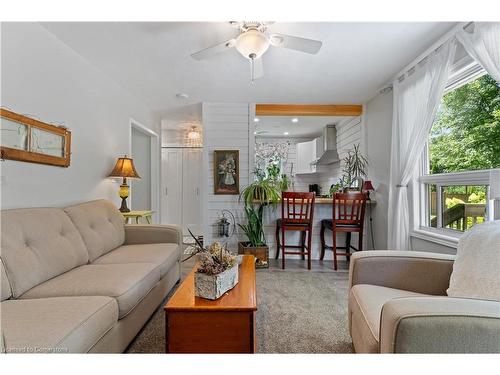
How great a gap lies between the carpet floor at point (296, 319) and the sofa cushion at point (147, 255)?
16.9 inches

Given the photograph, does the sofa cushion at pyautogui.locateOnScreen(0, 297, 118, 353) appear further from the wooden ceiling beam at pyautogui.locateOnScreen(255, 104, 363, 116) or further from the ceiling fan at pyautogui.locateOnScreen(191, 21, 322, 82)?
the wooden ceiling beam at pyautogui.locateOnScreen(255, 104, 363, 116)

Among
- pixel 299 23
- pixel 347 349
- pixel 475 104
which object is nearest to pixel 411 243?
pixel 475 104

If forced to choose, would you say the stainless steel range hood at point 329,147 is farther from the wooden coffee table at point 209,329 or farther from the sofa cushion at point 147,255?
the wooden coffee table at point 209,329

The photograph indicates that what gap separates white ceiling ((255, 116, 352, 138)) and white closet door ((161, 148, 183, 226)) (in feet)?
6.44

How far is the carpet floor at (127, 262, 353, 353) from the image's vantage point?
166cm

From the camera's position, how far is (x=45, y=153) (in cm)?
212

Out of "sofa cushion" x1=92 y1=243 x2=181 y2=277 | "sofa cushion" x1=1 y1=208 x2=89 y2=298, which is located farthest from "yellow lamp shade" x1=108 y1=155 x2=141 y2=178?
"sofa cushion" x1=1 y1=208 x2=89 y2=298

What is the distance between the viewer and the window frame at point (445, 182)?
201 centimetres

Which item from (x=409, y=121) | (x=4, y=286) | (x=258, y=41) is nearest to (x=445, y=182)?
(x=409, y=121)

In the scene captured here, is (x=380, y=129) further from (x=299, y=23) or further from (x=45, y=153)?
(x=45, y=153)

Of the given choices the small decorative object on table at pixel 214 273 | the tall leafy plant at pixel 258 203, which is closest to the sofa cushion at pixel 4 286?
the small decorative object on table at pixel 214 273

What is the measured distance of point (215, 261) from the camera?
4.91ft

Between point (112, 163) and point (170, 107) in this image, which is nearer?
point (112, 163)

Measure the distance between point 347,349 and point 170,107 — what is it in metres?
4.13
